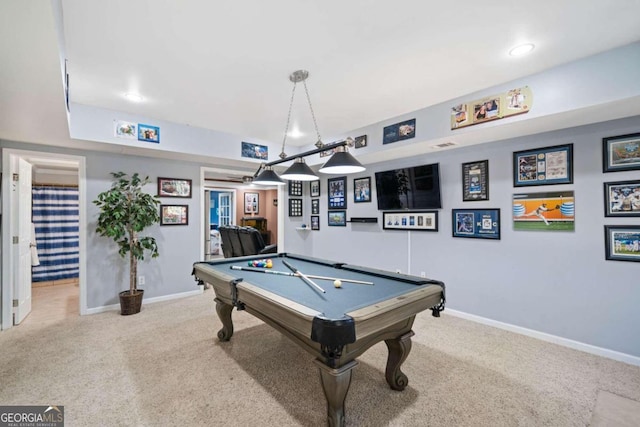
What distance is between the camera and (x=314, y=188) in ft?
17.4

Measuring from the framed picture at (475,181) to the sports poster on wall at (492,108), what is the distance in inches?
24.8

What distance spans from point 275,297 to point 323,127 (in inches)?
113

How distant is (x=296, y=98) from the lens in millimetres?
2969

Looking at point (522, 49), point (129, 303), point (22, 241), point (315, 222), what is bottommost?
point (129, 303)

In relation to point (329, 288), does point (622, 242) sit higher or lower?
higher

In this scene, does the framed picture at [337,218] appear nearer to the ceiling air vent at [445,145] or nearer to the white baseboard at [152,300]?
the ceiling air vent at [445,145]

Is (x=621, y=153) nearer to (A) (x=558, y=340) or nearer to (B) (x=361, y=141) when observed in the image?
(A) (x=558, y=340)

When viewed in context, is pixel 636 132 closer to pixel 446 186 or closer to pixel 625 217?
pixel 625 217

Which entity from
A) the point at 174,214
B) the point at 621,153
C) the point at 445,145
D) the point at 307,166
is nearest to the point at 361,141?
the point at 445,145

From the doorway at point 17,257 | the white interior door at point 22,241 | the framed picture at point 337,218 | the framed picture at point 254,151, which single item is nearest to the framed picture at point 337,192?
the framed picture at point 337,218

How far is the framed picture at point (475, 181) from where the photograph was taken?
10.4 feet

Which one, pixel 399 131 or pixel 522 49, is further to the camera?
pixel 399 131

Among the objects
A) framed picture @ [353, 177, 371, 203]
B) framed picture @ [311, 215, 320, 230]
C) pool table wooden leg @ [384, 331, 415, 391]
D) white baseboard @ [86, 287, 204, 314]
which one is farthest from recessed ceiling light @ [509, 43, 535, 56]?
white baseboard @ [86, 287, 204, 314]

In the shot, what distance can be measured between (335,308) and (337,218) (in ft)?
10.9
